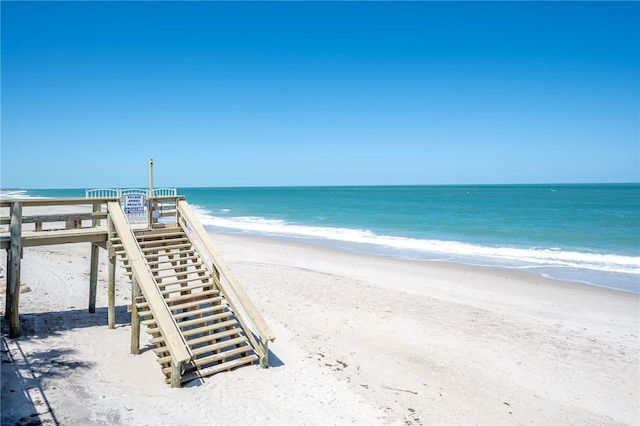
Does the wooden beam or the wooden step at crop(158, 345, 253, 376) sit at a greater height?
the wooden beam

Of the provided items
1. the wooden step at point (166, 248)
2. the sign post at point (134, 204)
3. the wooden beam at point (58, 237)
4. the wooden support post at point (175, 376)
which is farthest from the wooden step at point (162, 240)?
the wooden support post at point (175, 376)

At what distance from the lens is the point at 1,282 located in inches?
509

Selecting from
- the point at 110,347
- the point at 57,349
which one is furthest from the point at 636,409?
the point at 57,349

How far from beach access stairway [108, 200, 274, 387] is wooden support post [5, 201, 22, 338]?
1.90 metres

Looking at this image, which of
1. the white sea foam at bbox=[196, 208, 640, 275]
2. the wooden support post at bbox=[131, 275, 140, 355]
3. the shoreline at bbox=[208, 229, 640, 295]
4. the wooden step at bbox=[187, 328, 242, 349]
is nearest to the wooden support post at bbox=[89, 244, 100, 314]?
the wooden support post at bbox=[131, 275, 140, 355]

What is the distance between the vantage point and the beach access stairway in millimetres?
7770

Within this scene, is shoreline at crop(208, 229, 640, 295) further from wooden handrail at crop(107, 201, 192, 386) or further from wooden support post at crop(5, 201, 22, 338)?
wooden support post at crop(5, 201, 22, 338)

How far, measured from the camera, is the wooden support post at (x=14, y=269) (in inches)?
354

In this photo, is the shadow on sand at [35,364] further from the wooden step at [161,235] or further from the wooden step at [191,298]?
the wooden step at [161,235]

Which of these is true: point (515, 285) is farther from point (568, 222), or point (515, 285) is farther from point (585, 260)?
point (568, 222)

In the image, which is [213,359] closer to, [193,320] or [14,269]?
[193,320]

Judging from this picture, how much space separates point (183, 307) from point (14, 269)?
3.92 m

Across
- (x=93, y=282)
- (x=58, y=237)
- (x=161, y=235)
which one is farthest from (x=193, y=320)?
(x=93, y=282)

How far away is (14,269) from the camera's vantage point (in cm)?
916
